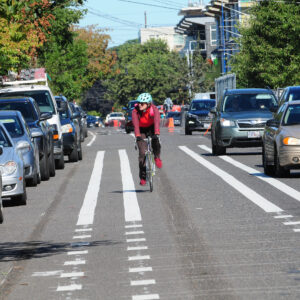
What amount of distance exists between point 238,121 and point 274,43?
77.4 ft

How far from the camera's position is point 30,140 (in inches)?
734

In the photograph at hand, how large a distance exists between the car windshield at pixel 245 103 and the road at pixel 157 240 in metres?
8.31

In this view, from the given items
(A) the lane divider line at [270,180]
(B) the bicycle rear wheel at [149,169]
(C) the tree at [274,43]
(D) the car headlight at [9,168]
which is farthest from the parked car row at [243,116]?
(C) the tree at [274,43]

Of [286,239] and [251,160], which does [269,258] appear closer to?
[286,239]

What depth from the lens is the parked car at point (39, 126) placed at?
20859mm

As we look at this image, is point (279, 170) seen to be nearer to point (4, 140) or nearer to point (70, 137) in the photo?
point (4, 140)

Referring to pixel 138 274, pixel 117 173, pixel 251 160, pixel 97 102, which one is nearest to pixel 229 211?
pixel 138 274

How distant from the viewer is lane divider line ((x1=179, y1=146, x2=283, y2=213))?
45.3 feet

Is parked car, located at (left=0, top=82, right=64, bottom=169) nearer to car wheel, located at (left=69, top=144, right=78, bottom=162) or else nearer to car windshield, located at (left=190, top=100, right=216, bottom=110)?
car wheel, located at (left=69, top=144, right=78, bottom=162)

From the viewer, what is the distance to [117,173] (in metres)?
22.2

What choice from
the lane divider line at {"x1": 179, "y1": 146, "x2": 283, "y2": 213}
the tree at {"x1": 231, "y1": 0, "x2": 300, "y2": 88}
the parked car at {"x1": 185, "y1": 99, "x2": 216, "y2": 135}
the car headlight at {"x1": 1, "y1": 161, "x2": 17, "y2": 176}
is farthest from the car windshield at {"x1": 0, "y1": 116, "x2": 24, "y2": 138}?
the tree at {"x1": 231, "y1": 0, "x2": 300, "y2": 88}

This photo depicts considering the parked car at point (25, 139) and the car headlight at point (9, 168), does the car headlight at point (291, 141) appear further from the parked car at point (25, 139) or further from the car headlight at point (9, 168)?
the car headlight at point (9, 168)

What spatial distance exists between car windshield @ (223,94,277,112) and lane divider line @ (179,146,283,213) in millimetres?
2609

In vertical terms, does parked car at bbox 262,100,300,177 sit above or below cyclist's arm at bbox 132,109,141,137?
below
